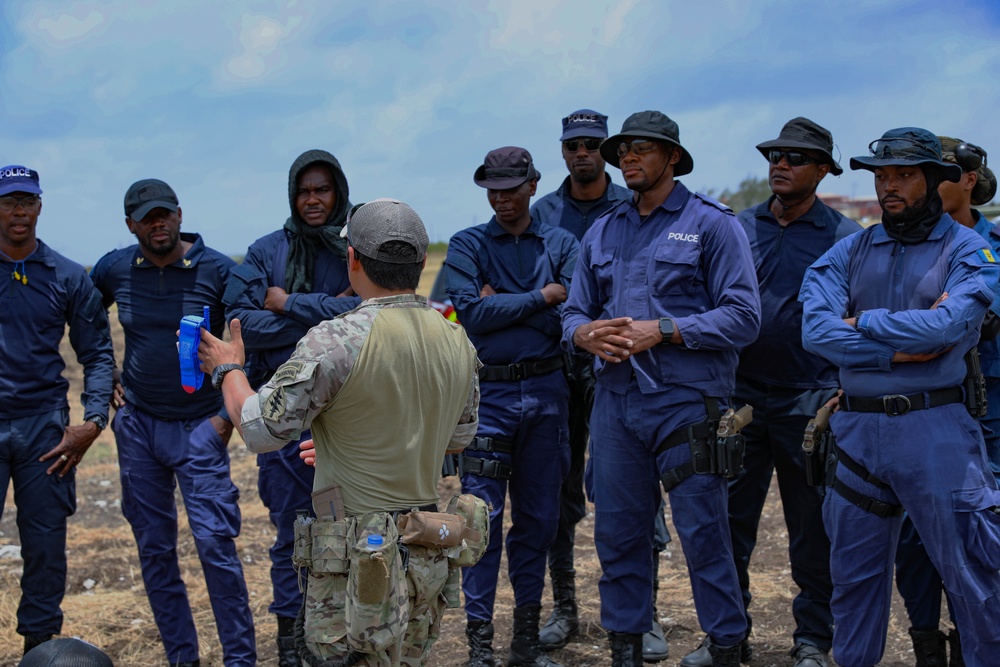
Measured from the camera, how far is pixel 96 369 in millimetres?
5746

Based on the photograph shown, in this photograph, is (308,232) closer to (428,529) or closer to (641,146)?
(641,146)

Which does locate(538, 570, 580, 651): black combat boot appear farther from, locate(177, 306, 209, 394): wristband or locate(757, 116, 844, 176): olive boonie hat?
locate(177, 306, 209, 394): wristband

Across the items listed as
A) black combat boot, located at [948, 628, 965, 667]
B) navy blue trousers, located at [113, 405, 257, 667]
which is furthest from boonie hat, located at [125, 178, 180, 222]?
black combat boot, located at [948, 628, 965, 667]

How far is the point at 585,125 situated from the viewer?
6.36 m

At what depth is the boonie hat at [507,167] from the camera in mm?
5613

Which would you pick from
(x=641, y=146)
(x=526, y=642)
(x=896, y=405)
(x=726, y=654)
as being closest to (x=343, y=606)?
(x=726, y=654)

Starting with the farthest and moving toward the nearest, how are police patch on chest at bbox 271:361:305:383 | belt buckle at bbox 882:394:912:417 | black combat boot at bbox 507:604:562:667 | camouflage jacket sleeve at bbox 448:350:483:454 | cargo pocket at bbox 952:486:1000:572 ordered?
1. black combat boot at bbox 507:604:562:667
2. belt buckle at bbox 882:394:912:417
3. cargo pocket at bbox 952:486:1000:572
4. camouflage jacket sleeve at bbox 448:350:483:454
5. police patch on chest at bbox 271:361:305:383

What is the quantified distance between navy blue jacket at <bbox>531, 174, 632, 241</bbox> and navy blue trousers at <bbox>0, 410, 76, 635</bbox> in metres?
3.10

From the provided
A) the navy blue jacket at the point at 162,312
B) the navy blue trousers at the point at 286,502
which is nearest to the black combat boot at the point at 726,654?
the navy blue trousers at the point at 286,502

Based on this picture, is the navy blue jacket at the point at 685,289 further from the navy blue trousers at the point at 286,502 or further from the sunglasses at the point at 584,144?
the navy blue trousers at the point at 286,502

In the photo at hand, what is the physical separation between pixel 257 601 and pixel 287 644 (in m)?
1.50

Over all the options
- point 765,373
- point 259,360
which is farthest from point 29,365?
point 765,373

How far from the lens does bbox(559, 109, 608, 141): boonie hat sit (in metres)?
6.27

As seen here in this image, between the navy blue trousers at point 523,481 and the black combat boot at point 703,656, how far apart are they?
0.83 metres
